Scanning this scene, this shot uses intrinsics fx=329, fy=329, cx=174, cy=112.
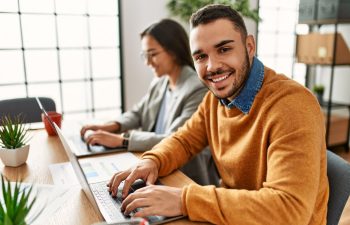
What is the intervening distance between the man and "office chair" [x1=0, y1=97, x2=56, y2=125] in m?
1.12

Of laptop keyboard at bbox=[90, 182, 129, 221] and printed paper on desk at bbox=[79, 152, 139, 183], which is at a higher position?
laptop keyboard at bbox=[90, 182, 129, 221]

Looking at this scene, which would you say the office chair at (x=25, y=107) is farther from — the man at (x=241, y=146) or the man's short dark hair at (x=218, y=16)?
the man's short dark hair at (x=218, y=16)

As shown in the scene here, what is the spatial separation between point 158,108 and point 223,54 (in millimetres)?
986

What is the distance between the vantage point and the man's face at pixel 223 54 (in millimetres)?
1022

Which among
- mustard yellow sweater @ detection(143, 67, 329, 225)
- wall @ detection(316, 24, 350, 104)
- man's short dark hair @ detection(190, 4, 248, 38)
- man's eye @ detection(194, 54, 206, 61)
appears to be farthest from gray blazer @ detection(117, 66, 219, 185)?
wall @ detection(316, 24, 350, 104)

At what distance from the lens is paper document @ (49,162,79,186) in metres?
1.08

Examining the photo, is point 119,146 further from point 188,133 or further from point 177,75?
point 177,75

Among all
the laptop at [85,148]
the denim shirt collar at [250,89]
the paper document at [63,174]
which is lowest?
the paper document at [63,174]

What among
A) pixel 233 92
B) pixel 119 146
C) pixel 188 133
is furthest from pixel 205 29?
pixel 119 146

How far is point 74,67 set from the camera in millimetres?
3453

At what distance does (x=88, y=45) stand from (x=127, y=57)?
1.40ft

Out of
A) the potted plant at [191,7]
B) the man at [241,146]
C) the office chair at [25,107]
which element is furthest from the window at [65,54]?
the man at [241,146]

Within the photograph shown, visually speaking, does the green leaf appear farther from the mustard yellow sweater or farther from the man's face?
the man's face

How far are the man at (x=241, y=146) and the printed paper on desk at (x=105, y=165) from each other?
0.12 metres
